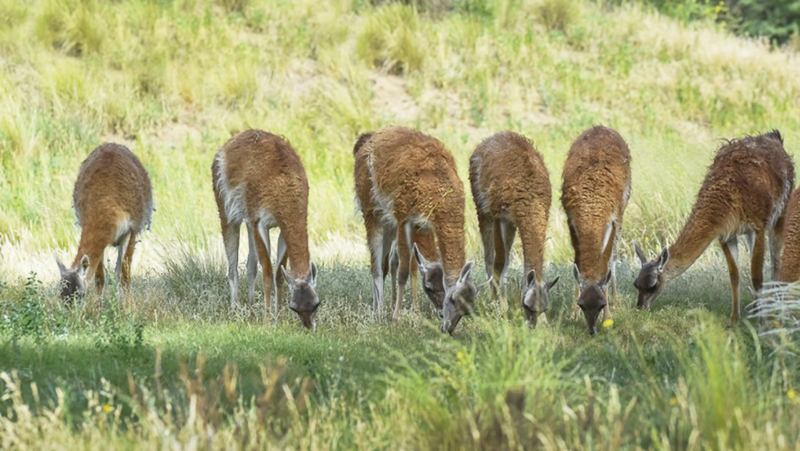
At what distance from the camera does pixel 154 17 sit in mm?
21781

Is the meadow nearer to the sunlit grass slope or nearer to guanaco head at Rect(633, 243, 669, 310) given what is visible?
the sunlit grass slope

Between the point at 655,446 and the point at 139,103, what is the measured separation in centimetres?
1587

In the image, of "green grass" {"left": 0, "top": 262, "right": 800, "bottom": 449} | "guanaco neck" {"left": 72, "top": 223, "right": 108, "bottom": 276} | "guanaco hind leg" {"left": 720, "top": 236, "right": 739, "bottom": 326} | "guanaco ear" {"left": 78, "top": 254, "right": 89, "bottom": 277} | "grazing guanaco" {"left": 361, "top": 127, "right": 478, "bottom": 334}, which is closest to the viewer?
"green grass" {"left": 0, "top": 262, "right": 800, "bottom": 449}

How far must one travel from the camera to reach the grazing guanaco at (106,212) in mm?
10039

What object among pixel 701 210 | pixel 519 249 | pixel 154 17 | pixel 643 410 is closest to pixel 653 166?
pixel 519 249

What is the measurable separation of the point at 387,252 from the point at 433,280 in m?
1.77

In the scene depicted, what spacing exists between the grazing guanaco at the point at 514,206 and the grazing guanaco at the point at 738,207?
1.17m

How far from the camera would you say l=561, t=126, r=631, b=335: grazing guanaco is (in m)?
9.34

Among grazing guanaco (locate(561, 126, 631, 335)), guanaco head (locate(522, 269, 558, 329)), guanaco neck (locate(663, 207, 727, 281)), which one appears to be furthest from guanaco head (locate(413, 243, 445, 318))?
guanaco neck (locate(663, 207, 727, 281))

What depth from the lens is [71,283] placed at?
32.4 feet

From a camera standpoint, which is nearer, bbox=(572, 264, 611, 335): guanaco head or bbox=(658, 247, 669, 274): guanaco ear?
bbox=(572, 264, 611, 335): guanaco head

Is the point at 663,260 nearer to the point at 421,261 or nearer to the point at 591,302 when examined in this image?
the point at 591,302

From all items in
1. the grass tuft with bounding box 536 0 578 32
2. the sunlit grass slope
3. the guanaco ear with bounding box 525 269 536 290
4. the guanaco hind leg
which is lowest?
the guanaco hind leg

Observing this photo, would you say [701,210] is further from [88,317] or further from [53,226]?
[53,226]
